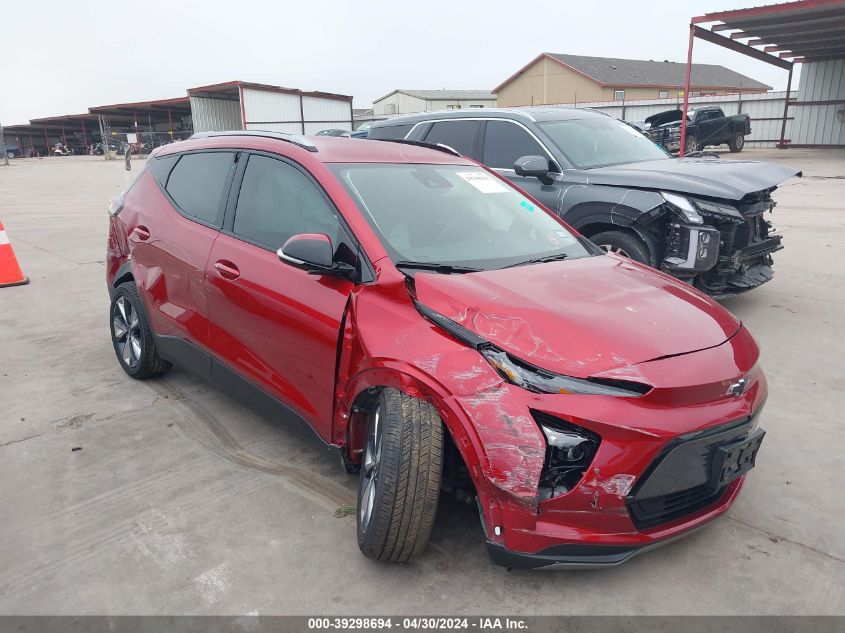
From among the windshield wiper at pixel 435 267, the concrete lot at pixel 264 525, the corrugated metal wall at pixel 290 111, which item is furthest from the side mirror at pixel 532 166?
the corrugated metal wall at pixel 290 111

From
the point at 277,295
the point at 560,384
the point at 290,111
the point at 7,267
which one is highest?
the point at 290,111

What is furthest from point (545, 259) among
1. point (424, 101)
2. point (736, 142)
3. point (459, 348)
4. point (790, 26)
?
point (424, 101)

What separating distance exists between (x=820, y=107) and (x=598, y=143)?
24451 millimetres

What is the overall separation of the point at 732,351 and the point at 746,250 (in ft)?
11.2

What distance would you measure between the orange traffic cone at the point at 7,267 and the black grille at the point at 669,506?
763 centimetres

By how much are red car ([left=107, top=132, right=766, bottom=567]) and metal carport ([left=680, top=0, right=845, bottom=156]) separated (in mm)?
17034

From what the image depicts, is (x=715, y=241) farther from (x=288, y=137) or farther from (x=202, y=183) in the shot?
(x=202, y=183)

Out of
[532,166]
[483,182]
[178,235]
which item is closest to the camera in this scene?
[483,182]

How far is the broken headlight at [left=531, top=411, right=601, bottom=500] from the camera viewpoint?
2.23 metres

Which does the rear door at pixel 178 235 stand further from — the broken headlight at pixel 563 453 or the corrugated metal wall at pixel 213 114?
the corrugated metal wall at pixel 213 114

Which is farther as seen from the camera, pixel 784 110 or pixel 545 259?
pixel 784 110

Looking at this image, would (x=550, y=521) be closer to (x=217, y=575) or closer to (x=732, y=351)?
(x=732, y=351)

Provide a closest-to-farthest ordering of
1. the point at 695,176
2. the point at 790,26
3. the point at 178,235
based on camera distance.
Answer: the point at 178,235 < the point at 695,176 < the point at 790,26

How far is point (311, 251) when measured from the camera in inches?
111
